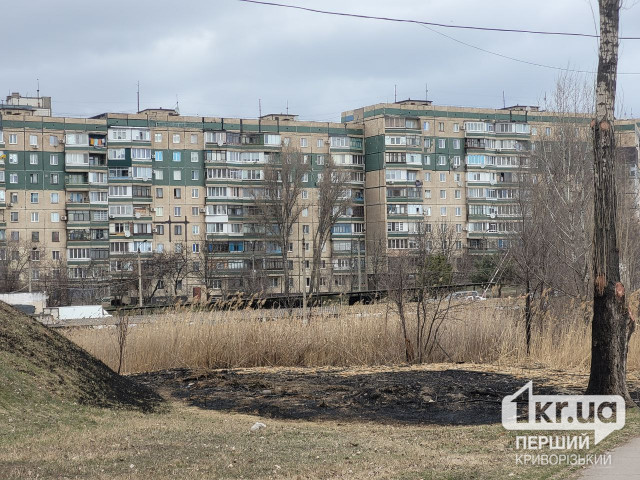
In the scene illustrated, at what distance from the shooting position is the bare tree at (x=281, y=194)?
80.2m

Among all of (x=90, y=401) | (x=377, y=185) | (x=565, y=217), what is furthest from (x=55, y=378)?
(x=377, y=185)

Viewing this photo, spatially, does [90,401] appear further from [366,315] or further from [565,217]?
[565,217]

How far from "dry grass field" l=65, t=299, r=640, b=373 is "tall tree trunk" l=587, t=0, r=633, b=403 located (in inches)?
246

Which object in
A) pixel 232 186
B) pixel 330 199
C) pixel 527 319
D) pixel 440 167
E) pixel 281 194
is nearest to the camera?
pixel 527 319

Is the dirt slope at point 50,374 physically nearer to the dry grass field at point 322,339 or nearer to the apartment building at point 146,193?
the dry grass field at point 322,339

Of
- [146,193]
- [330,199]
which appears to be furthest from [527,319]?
[146,193]

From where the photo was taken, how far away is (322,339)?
19.4 meters

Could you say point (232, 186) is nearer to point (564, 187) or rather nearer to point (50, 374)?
point (564, 187)

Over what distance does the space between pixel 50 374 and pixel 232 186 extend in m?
69.9

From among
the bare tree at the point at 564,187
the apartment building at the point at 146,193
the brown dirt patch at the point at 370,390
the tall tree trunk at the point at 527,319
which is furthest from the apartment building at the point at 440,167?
the brown dirt patch at the point at 370,390

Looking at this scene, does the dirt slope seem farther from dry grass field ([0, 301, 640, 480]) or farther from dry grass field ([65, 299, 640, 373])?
dry grass field ([65, 299, 640, 373])

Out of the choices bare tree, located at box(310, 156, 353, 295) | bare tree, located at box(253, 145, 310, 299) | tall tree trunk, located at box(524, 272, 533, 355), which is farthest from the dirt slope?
bare tree, located at box(253, 145, 310, 299)

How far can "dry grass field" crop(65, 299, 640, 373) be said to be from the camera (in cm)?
1888

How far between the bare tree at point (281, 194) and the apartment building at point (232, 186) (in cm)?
142
